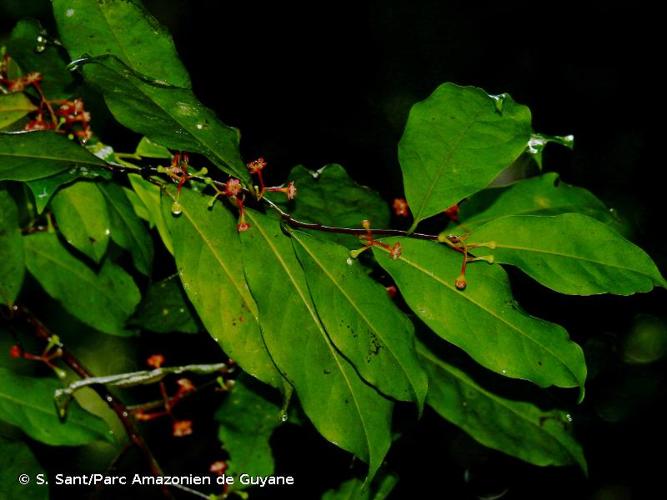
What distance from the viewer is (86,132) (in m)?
0.90

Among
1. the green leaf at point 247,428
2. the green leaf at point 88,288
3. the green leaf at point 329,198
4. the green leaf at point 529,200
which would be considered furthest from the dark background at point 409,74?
the green leaf at point 88,288

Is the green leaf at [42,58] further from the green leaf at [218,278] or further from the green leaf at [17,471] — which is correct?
the green leaf at [17,471]

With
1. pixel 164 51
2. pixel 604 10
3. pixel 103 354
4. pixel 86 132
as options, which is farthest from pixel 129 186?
pixel 604 10

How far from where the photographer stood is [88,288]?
1050 millimetres

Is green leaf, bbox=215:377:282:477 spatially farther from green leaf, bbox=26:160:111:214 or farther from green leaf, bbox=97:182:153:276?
green leaf, bbox=26:160:111:214

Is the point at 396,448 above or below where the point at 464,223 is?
below

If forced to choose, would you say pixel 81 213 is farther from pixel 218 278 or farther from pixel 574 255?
pixel 574 255

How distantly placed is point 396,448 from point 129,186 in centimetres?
61

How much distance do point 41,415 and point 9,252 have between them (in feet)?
0.84

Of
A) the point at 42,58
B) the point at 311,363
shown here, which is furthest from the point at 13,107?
the point at 311,363

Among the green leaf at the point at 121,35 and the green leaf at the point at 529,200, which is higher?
the green leaf at the point at 121,35

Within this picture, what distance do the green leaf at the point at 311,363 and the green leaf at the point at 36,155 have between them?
8.9 inches

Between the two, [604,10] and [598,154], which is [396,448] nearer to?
[598,154]

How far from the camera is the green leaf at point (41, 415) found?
0.93 meters
